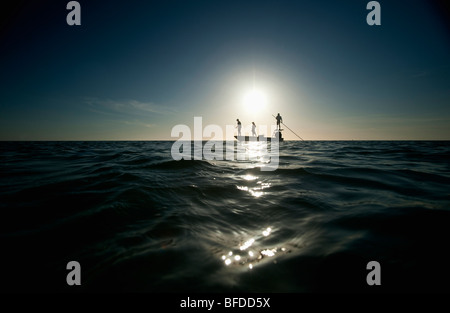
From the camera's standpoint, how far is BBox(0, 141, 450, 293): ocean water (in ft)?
4.77

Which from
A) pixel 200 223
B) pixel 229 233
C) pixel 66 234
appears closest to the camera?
pixel 66 234

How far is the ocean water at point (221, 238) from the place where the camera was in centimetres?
145

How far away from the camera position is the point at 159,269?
5.06 ft

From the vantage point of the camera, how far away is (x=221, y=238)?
6.95 feet
